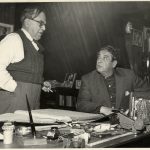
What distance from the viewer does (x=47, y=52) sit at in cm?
214

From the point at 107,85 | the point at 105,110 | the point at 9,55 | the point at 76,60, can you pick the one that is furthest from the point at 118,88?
the point at 9,55

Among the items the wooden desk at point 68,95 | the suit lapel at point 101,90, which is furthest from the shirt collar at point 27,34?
the suit lapel at point 101,90

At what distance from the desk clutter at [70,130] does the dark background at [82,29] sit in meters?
0.53

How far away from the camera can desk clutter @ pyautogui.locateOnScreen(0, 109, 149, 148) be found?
1280 mm

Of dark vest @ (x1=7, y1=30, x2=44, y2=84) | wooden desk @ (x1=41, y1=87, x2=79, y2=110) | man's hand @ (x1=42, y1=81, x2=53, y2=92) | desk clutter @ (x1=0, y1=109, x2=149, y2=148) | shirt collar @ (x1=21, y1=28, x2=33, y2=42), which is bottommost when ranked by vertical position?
desk clutter @ (x1=0, y1=109, x2=149, y2=148)

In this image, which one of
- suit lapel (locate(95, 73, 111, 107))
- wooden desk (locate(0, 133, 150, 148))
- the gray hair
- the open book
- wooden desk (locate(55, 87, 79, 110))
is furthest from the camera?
wooden desk (locate(55, 87, 79, 110))

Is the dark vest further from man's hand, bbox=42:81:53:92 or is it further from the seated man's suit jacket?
the seated man's suit jacket

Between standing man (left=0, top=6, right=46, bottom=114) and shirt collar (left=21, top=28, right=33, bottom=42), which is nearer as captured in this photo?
standing man (left=0, top=6, right=46, bottom=114)

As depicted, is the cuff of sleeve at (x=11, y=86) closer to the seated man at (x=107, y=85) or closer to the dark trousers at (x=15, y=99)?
the dark trousers at (x=15, y=99)

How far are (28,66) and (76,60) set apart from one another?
49 centimetres

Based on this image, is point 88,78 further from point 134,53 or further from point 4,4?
point 4,4

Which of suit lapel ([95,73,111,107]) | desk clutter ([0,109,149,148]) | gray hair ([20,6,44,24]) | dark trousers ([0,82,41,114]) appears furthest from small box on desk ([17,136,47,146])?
gray hair ([20,6,44,24])

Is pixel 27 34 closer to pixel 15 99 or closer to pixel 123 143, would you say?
pixel 15 99

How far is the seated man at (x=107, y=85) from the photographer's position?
6.79 feet
